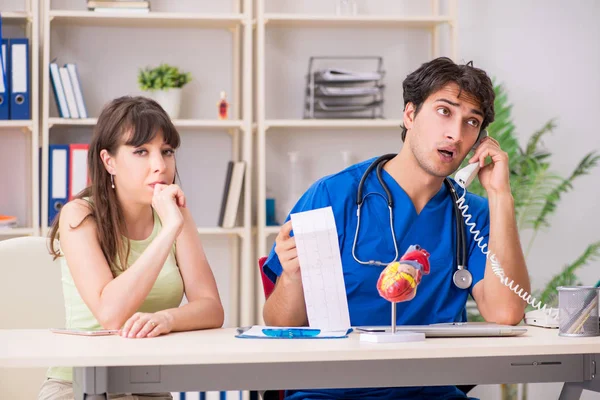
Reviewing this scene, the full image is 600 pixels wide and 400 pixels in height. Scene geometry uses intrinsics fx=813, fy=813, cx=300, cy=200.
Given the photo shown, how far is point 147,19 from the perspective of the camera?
361 cm

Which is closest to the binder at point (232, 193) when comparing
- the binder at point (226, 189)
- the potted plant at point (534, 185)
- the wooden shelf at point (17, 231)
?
the binder at point (226, 189)

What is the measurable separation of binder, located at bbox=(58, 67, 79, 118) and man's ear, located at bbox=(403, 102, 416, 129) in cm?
186

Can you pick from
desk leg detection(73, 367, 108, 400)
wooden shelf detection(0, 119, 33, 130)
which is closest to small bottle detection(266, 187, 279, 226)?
wooden shelf detection(0, 119, 33, 130)

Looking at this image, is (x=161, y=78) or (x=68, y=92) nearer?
(x=68, y=92)

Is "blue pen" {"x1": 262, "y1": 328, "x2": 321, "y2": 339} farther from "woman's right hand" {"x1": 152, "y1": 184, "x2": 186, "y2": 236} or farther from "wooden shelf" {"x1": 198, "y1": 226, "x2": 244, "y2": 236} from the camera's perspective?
A: "wooden shelf" {"x1": 198, "y1": 226, "x2": 244, "y2": 236}

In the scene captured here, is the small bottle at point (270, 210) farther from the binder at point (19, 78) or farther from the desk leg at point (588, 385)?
the desk leg at point (588, 385)

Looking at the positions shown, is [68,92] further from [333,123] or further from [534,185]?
[534,185]

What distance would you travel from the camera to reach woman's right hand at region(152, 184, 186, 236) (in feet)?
6.21

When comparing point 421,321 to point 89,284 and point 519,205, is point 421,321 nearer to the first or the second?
point 89,284

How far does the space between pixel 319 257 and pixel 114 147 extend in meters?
0.70

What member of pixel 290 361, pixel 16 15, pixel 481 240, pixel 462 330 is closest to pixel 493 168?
pixel 481 240

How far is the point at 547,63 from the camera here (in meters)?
4.07

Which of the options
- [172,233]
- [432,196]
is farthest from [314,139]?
[172,233]

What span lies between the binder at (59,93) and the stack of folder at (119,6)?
32cm
